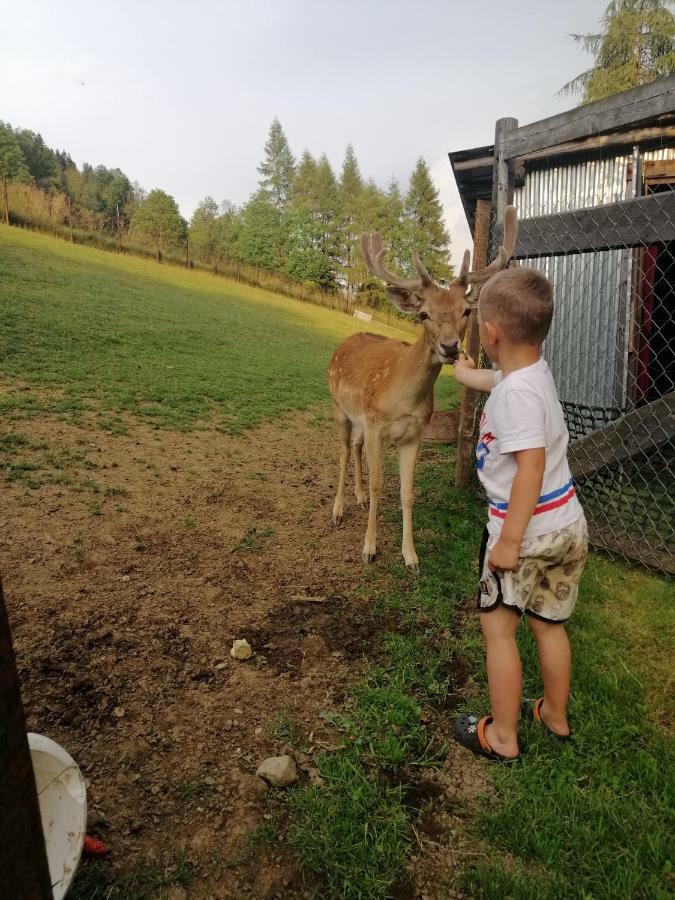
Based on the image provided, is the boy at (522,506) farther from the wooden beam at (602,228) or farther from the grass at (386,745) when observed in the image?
the wooden beam at (602,228)

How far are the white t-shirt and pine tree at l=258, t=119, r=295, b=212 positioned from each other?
62.3m

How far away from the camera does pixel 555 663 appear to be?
85.6 inches

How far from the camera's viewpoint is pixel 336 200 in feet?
183

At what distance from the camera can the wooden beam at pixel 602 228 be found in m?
3.45

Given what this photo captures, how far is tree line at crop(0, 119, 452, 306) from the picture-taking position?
1843 inches

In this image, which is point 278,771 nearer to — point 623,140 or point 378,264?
point 378,264

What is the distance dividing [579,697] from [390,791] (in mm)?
1035

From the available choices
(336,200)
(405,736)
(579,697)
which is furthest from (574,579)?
(336,200)

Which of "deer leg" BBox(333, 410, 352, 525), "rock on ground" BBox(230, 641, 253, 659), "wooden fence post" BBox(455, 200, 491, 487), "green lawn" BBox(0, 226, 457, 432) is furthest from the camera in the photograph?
"green lawn" BBox(0, 226, 457, 432)

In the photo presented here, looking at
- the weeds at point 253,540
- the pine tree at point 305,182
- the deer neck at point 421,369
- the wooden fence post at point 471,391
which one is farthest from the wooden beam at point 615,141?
the pine tree at point 305,182

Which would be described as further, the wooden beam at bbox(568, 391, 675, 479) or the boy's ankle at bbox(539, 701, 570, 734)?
the wooden beam at bbox(568, 391, 675, 479)

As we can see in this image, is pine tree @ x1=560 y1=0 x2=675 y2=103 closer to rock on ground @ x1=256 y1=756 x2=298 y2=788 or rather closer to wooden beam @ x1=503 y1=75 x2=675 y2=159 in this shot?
wooden beam @ x1=503 y1=75 x2=675 y2=159

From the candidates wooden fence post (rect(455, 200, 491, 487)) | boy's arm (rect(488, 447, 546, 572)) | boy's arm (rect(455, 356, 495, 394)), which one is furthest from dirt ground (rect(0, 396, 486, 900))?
boy's arm (rect(455, 356, 495, 394))

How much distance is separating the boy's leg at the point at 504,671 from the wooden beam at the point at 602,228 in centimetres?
275
